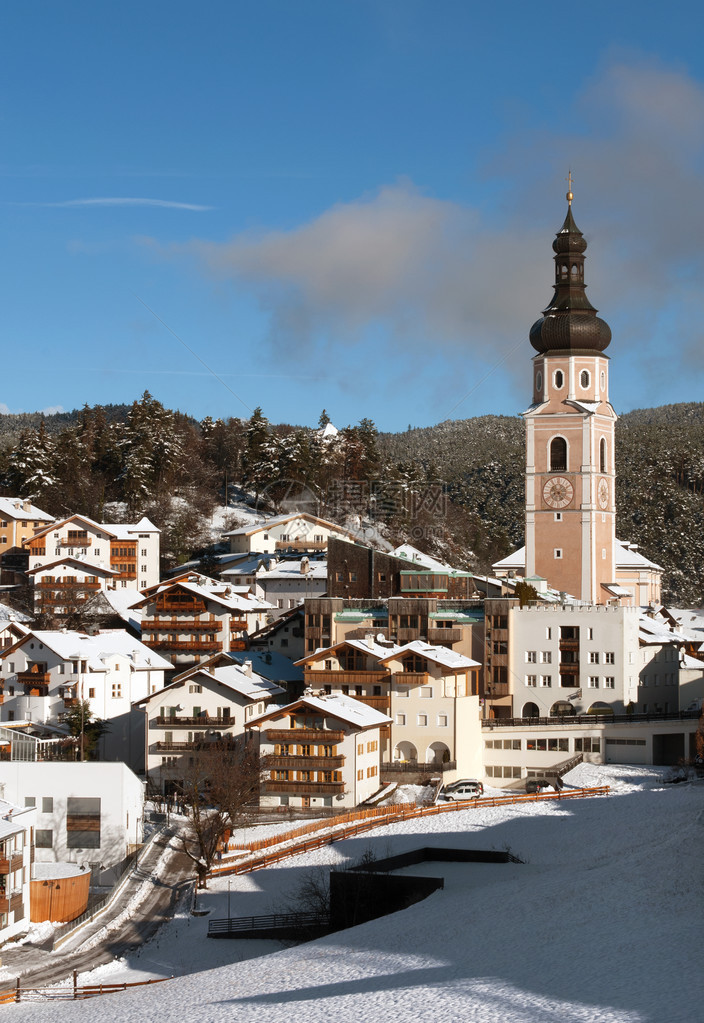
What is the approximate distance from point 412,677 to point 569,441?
91.1 ft

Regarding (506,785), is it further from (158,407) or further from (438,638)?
(158,407)

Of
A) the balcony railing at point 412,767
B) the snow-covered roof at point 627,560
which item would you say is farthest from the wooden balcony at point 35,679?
the snow-covered roof at point 627,560

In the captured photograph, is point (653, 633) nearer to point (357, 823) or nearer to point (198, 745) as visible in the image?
point (198, 745)

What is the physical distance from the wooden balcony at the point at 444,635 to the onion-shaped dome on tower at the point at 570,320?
23778 mm

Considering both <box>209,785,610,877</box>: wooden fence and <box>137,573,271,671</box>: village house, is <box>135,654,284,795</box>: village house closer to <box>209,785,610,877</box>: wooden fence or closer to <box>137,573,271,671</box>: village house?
<box>209,785,610,877</box>: wooden fence

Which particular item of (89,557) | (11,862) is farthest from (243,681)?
(89,557)

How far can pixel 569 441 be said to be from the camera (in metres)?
78.6

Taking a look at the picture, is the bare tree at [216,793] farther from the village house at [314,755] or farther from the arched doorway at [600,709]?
the arched doorway at [600,709]

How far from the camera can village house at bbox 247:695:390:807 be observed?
50.1 meters

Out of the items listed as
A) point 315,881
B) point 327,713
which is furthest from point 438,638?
point 315,881

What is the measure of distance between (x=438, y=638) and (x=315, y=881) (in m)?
23.1

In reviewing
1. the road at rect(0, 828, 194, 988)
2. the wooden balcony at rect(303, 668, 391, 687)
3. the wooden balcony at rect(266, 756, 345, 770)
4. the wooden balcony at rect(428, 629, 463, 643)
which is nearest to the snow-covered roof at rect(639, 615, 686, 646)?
the wooden balcony at rect(428, 629, 463, 643)

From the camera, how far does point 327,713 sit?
5038cm

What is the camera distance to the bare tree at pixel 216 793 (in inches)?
1633
